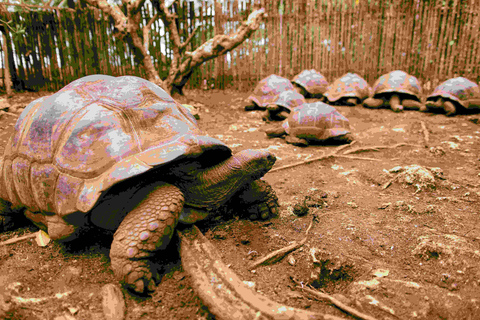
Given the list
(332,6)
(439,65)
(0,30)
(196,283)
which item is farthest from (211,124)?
(439,65)

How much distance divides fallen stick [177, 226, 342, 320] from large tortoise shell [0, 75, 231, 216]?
17.8 inches

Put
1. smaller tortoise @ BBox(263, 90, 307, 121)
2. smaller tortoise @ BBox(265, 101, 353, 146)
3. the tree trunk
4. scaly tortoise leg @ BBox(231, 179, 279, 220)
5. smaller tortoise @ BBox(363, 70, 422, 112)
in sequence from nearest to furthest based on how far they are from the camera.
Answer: scaly tortoise leg @ BBox(231, 179, 279, 220) → smaller tortoise @ BBox(265, 101, 353, 146) → smaller tortoise @ BBox(263, 90, 307, 121) → the tree trunk → smaller tortoise @ BBox(363, 70, 422, 112)

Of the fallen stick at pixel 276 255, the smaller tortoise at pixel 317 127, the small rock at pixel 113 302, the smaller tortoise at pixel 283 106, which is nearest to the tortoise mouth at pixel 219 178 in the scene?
the fallen stick at pixel 276 255

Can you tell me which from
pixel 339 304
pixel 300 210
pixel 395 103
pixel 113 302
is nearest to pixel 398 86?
pixel 395 103

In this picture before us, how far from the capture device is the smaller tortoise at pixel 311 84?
7.37 meters

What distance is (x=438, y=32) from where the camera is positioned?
7.71m

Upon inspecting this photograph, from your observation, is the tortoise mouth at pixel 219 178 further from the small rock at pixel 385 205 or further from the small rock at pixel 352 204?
the small rock at pixel 385 205

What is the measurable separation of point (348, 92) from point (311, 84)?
948 millimetres

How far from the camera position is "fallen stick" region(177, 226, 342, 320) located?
1.14 metres

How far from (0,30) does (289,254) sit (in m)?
8.13

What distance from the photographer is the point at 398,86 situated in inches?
254

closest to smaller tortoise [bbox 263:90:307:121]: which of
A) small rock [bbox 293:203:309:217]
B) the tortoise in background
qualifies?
small rock [bbox 293:203:309:217]

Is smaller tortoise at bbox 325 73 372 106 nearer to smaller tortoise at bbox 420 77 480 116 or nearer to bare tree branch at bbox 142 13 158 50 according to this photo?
smaller tortoise at bbox 420 77 480 116

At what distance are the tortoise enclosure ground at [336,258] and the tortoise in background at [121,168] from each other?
179 mm
